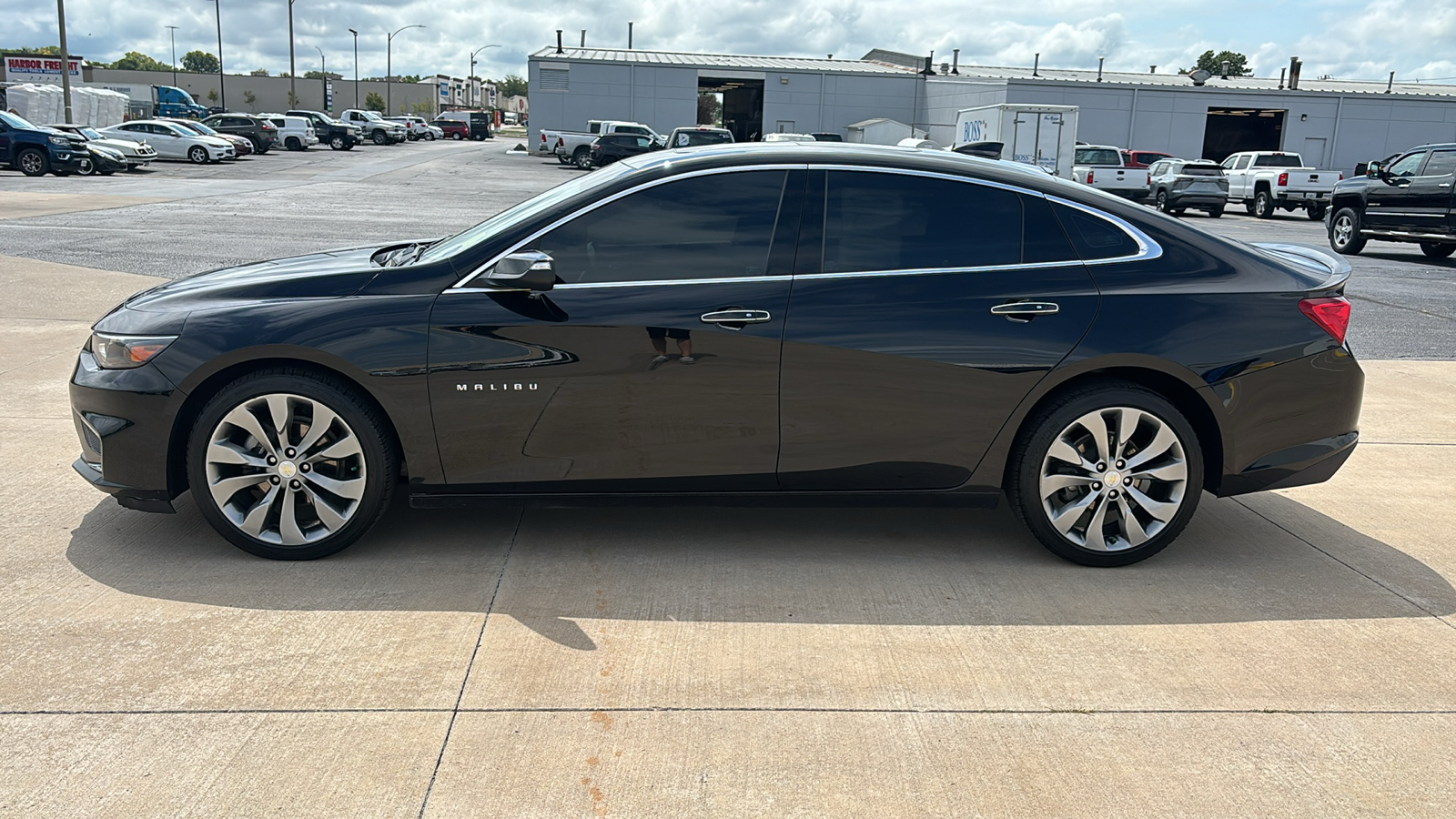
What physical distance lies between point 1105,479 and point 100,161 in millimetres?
32358

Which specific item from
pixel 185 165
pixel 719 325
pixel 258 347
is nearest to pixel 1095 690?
pixel 719 325

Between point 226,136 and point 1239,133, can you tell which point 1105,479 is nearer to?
point 226,136

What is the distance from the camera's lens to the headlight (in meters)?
4.21

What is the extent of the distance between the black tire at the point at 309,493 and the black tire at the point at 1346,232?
18.6m

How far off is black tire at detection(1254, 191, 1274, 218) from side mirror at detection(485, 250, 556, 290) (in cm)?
3097

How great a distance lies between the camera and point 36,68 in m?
57.1

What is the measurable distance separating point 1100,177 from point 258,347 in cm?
3130

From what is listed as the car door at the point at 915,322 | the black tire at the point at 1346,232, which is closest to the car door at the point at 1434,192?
the black tire at the point at 1346,232

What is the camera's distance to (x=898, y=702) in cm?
340

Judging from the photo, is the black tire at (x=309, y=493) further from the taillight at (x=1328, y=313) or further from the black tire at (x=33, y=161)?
the black tire at (x=33, y=161)

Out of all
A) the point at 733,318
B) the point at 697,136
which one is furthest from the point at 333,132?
the point at 733,318

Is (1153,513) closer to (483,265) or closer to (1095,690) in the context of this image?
(1095,690)

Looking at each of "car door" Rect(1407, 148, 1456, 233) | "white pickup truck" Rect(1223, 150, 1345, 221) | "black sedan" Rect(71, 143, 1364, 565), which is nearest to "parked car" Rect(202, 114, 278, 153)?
"white pickup truck" Rect(1223, 150, 1345, 221)

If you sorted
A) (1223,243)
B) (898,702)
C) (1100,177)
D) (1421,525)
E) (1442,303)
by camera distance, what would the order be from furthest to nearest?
(1100,177), (1442,303), (1421,525), (1223,243), (898,702)
